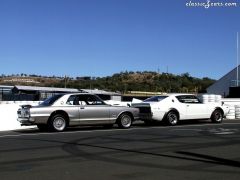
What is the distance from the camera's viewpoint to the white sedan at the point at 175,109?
21.9m

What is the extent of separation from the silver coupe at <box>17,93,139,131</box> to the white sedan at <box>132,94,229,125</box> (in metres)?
1.60

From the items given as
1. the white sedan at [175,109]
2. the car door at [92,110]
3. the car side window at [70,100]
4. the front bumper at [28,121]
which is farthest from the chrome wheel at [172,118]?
the front bumper at [28,121]

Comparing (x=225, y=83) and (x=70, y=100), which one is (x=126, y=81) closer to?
(x=225, y=83)

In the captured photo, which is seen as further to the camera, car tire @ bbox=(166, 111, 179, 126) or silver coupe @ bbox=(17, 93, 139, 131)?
car tire @ bbox=(166, 111, 179, 126)

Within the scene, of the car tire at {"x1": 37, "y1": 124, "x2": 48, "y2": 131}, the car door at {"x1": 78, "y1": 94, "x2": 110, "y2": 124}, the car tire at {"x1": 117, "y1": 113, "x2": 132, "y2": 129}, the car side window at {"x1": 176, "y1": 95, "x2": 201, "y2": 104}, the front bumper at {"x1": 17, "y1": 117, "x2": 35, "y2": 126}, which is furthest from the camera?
the car side window at {"x1": 176, "y1": 95, "x2": 201, "y2": 104}

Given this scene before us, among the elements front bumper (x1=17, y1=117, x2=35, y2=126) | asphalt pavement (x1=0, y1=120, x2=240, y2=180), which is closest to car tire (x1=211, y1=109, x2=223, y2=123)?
asphalt pavement (x1=0, y1=120, x2=240, y2=180)

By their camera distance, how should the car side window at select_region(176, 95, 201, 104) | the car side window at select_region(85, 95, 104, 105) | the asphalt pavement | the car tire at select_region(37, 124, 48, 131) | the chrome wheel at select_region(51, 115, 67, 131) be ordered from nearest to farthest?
the asphalt pavement, the chrome wheel at select_region(51, 115, 67, 131), the car tire at select_region(37, 124, 48, 131), the car side window at select_region(85, 95, 104, 105), the car side window at select_region(176, 95, 201, 104)

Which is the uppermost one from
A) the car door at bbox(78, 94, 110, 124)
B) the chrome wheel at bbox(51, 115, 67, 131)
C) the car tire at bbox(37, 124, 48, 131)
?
the car door at bbox(78, 94, 110, 124)

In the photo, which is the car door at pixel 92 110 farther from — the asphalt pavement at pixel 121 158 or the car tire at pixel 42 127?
the asphalt pavement at pixel 121 158

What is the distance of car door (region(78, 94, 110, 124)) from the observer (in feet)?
63.7

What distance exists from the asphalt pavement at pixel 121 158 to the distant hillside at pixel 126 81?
8002 centimetres

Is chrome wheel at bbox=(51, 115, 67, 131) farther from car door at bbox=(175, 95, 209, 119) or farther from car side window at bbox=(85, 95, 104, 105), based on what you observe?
car door at bbox=(175, 95, 209, 119)

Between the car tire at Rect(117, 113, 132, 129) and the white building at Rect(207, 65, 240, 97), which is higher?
the white building at Rect(207, 65, 240, 97)

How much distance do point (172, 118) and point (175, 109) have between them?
441 millimetres
